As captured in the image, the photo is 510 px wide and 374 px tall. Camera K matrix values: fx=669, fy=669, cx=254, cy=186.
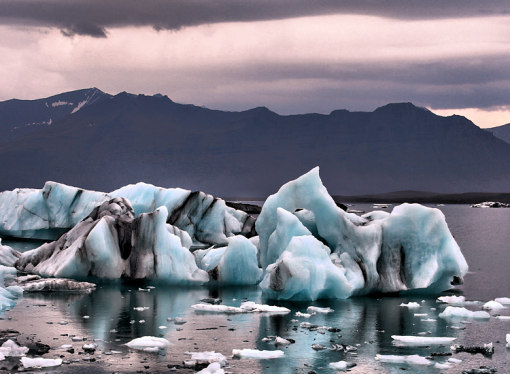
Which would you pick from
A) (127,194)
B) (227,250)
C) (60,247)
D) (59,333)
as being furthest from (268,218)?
(127,194)

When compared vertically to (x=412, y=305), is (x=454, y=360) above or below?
below

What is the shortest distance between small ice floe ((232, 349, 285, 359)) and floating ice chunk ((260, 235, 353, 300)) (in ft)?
16.1

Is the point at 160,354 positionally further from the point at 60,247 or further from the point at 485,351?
the point at 60,247

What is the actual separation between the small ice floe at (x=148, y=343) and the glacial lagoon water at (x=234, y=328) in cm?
18

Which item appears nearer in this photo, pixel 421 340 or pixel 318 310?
pixel 421 340

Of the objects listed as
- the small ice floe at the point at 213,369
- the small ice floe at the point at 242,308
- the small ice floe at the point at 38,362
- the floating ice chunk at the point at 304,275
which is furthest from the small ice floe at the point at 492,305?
the small ice floe at the point at 38,362

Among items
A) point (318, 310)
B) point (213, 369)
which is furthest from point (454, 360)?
point (318, 310)

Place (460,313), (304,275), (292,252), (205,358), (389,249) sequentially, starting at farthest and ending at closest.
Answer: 1. (389,249)
2. (292,252)
3. (304,275)
4. (460,313)
5. (205,358)

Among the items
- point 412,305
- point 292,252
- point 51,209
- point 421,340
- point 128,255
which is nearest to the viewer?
point 421,340

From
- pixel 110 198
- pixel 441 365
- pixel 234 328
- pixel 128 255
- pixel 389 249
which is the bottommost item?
pixel 441 365

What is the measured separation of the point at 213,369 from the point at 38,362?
2.43 m

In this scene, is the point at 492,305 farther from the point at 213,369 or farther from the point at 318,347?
the point at 213,369

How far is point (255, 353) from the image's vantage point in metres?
9.89

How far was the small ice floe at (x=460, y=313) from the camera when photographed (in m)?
13.3
